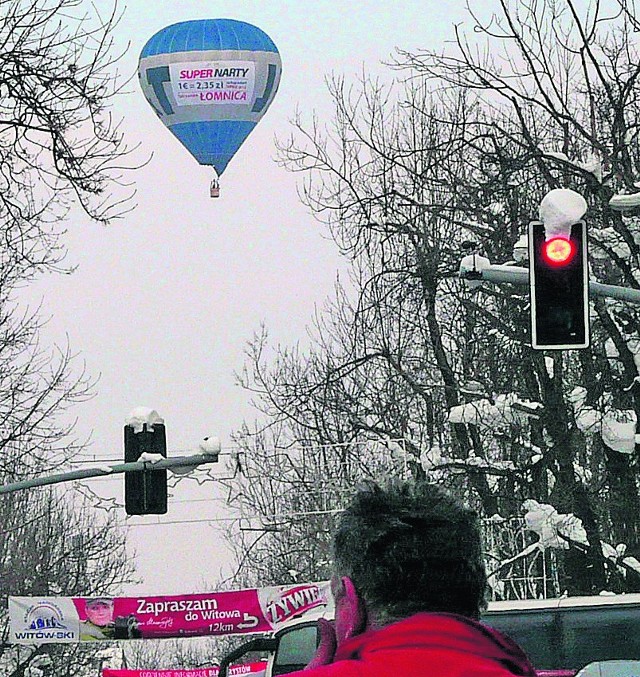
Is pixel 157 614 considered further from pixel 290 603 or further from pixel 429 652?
pixel 429 652

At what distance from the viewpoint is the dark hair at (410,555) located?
3123mm

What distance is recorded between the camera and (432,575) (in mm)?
3135

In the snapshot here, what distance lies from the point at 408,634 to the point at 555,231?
10.8 metres

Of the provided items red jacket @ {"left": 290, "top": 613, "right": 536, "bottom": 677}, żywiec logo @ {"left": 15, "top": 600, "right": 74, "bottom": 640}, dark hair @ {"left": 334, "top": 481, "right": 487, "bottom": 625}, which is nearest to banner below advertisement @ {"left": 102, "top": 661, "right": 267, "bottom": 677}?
żywiec logo @ {"left": 15, "top": 600, "right": 74, "bottom": 640}

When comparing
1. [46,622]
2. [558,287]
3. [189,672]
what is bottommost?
[189,672]

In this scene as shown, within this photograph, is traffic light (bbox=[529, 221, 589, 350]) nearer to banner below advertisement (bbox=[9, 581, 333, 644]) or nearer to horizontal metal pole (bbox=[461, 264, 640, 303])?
horizontal metal pole (bbox=[461, 264, 640, 303])

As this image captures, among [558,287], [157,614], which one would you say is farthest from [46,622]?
[558,287]

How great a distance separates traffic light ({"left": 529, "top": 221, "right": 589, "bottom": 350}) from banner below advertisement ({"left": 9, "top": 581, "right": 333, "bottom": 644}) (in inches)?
880

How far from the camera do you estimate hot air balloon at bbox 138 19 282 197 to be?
1540 inches

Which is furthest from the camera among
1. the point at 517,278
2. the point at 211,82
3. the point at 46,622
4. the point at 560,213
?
the point at 211,82

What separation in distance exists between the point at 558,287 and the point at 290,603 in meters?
22.7

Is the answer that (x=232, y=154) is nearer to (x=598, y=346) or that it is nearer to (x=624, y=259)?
(x=598, y=346)

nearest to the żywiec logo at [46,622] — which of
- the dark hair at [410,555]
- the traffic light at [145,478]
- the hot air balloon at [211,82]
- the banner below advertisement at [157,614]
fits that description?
the banner below advertisement at [157,614]

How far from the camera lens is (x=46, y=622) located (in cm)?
3566
